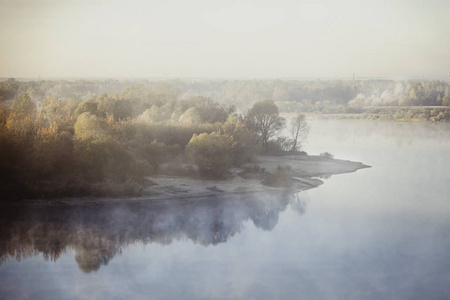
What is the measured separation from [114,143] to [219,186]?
3.36 m

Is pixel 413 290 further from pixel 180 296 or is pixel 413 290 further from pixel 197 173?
pixel 197 173

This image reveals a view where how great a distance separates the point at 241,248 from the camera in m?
11.5

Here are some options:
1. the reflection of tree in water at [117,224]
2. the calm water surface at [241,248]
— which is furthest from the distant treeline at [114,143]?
the calm water surface at [241,248]

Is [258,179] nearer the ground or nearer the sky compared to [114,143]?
nearer the ground

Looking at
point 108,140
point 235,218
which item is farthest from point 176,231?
point 108,140

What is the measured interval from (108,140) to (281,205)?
5319 mm

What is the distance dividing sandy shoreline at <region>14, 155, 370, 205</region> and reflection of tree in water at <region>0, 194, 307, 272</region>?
0.35m

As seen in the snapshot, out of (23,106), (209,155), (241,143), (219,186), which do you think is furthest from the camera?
(241,143)

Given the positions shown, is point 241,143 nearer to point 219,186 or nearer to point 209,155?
point 209,155

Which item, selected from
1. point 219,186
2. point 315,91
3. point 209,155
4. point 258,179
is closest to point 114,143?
point 209,155

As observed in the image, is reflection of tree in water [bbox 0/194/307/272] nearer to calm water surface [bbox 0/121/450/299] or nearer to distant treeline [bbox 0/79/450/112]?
calm water surface [bbox 0/121/450/299]

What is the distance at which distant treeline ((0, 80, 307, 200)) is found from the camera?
14.7m

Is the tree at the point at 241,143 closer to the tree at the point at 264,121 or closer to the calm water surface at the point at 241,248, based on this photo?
the tree at the point at 264,121

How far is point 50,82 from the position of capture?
2767cm
